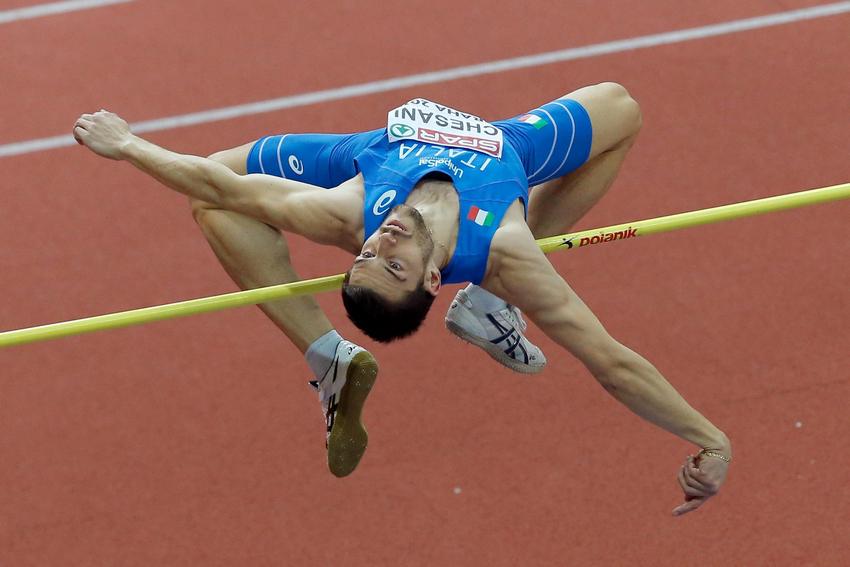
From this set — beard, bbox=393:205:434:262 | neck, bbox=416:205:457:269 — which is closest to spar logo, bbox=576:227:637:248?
neck, bbox=416:205:457:269

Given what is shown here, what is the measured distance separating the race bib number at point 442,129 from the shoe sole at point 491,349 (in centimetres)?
91

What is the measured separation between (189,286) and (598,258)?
1999 mm

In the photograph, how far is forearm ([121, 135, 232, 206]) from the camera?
163 inches

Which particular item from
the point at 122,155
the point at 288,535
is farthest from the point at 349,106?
the point at 122,155

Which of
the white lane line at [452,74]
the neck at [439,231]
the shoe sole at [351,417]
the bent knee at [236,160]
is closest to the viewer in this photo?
the neck at [439,231]

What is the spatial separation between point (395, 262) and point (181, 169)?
780 mm

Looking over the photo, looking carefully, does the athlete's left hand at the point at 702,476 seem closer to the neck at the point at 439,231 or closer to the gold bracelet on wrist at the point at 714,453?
the gold bracelet on wrist at the point at 714,453

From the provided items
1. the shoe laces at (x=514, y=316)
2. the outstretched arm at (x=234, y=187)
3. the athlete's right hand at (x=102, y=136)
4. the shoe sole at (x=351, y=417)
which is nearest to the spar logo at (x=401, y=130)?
the outstretched arm at (x=234, y=187)

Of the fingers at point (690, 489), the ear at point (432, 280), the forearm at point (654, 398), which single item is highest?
the ear at point (432, 280)

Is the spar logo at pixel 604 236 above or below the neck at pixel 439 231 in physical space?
below

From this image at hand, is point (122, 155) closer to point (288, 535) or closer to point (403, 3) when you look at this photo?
point (288, 535)

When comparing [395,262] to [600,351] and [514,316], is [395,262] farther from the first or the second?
[514,316]

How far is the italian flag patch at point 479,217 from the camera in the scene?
4.05 metres

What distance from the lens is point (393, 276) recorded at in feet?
12.8
